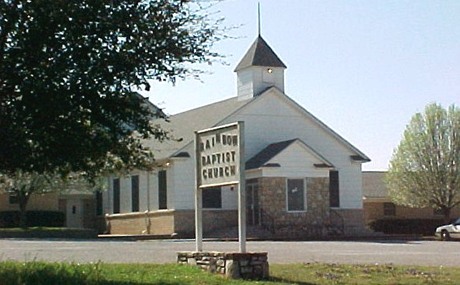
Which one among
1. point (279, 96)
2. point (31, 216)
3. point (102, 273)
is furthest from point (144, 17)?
point (31, 216)

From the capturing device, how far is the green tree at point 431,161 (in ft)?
180

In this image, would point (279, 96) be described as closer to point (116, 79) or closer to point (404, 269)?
point (404, 269)

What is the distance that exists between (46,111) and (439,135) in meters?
42.4

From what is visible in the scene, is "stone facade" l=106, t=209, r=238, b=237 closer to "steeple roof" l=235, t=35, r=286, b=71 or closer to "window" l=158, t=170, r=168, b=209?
"window" l=158, t=170, r=168, b=209

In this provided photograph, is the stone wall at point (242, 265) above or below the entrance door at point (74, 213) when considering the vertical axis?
below

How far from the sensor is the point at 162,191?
47.7 meters

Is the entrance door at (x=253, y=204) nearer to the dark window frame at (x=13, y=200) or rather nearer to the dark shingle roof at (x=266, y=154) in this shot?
the dark shingle roof at (x=266, y=154)

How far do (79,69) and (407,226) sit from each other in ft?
148

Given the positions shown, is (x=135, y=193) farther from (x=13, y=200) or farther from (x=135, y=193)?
(x=13, y=200)

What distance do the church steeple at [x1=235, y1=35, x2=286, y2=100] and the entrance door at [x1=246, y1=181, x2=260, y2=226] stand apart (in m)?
5.10

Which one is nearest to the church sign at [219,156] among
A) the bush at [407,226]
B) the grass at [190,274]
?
the grass at [190,274]

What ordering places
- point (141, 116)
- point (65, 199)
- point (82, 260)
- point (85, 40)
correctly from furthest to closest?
point (65, 199) < point (82, 260) < point (141, 116) < point (85, 40)

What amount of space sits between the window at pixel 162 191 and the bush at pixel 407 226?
1542 cm

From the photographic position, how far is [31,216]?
55.2 meters
